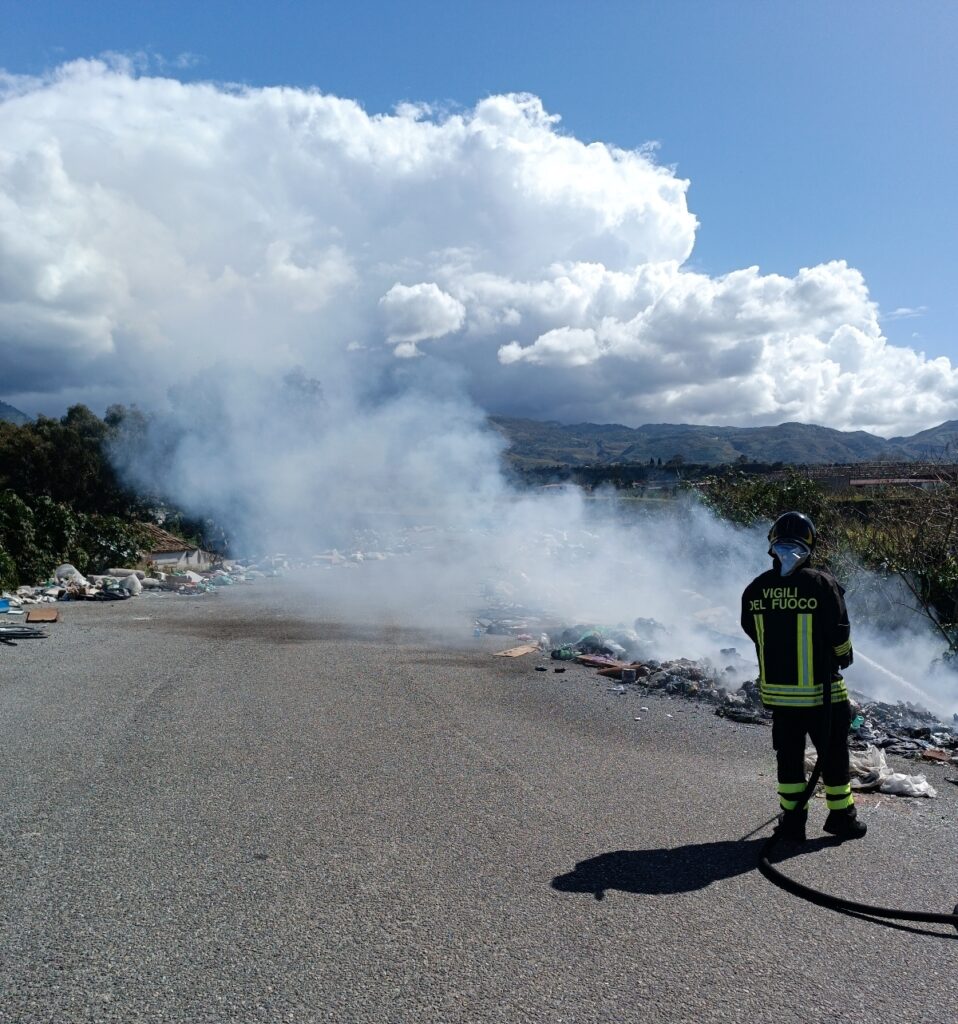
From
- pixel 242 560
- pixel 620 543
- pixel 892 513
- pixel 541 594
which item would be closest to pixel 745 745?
pixel 892 513

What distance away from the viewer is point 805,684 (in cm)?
481

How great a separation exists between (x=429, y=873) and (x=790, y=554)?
9.30ft

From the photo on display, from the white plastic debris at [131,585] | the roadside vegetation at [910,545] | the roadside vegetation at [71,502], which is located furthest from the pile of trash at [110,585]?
the roadside vegetation at [910,545]

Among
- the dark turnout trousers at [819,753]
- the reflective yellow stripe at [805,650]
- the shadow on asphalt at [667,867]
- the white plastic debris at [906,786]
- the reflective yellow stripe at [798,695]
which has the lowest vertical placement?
the white plastic debris at [906,786]

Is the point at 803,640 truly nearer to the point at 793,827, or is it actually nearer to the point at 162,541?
the point at 793,827

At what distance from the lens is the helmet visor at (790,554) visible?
4.99 meters

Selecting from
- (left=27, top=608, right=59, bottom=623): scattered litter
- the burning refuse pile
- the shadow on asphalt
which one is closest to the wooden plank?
the burning refuse pile

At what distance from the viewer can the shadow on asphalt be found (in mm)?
4055

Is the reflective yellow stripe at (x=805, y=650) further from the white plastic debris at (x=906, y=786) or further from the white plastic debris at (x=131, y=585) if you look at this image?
the white plastic debris at (x=131, y=585)

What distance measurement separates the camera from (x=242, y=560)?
29.1 meters

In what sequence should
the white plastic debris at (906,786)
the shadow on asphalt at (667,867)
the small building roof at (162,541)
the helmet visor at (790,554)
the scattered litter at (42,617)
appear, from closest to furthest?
the shadow on asphalt at (667,867)
the helmet visor at (790,554)
the white plastic debris at (906,786)
the scattered litter at (42,617)
the small building roof at (162,541)

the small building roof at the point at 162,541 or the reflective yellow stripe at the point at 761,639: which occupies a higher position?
the reflective yellow stripe at the point at 761,639

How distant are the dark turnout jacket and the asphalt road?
889mm

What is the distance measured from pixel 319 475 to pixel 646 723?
24.6 m
